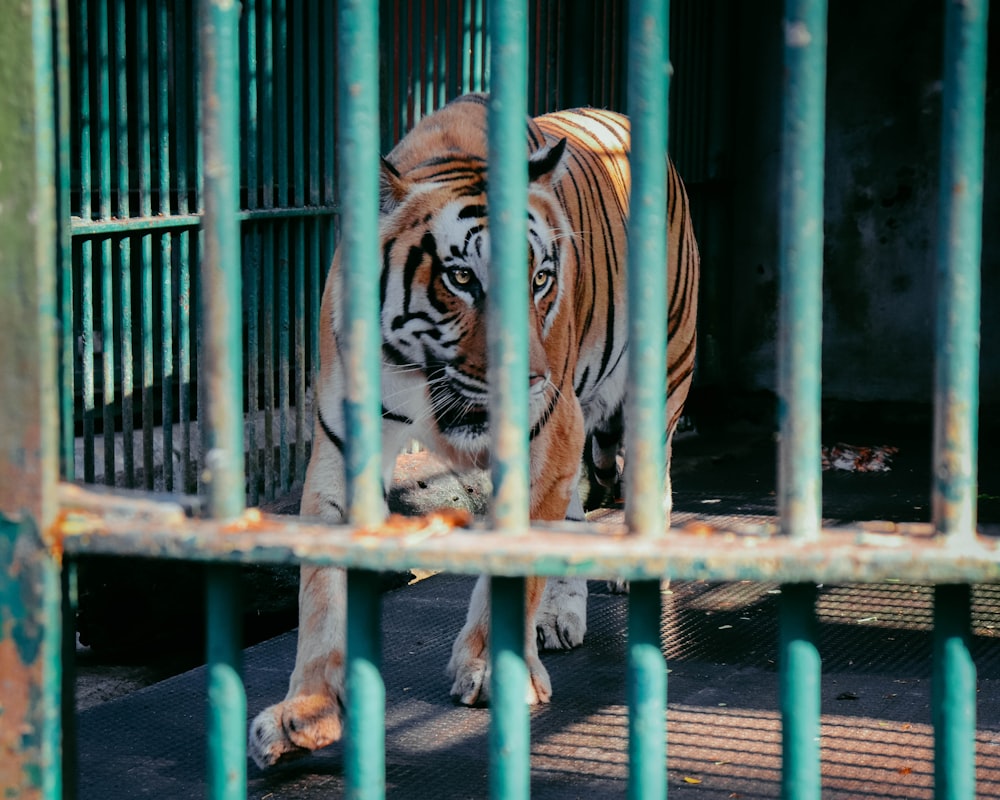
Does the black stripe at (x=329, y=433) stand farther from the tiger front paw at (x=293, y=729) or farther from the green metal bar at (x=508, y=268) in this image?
the green metal bar at (x=508, y=268)

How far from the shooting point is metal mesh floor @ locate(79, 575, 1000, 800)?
292cm

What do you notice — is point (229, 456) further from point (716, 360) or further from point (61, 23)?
point (716, 360)

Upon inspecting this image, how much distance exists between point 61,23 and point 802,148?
2.40 feet

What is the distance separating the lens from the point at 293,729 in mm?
2959

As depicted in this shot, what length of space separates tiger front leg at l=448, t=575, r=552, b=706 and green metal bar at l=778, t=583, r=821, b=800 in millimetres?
2081

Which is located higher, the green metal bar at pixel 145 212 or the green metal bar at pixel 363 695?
the green metal bar at pixel 145 212

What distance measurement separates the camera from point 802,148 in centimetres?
132

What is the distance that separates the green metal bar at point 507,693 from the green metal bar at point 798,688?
0.24 meters

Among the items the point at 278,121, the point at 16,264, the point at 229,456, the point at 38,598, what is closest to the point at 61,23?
the point at 16,264

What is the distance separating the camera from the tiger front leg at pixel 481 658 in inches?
136

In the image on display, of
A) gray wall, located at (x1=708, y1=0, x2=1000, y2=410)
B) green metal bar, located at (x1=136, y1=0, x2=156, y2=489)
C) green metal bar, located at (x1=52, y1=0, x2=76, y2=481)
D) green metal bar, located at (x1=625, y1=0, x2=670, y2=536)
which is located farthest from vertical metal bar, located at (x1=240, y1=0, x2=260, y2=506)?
green metal bar, located at (x1=625, y1=0, x2=670, y2=536)

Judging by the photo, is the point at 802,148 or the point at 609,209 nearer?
the point at 802,148

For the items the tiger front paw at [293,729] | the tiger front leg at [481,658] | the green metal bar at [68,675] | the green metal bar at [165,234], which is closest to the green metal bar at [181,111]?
the green metal bar at [165,234]

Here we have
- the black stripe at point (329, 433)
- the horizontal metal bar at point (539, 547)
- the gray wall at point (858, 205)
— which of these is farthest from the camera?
the gray wall at point (858, 205)
